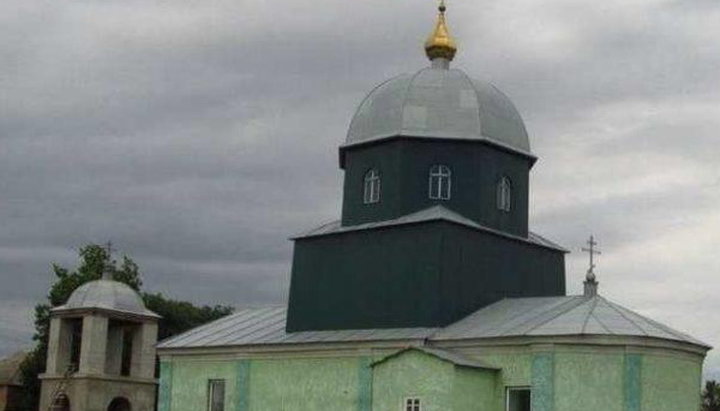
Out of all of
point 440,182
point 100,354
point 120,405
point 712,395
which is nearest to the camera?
point 440,182

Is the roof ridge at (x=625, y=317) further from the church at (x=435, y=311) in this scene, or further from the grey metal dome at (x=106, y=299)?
the grey metal dome at (x=106, y=299)

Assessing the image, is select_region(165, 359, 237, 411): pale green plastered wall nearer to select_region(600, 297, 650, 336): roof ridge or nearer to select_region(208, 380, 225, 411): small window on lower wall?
select_region(208, 380, 225, 411): small window on lower wall

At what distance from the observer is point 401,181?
94.9ft

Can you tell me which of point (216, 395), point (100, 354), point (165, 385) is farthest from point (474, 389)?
point (100, 354)

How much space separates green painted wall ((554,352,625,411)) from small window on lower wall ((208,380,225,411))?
32.1 ft

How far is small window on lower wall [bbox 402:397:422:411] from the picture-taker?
972 inches

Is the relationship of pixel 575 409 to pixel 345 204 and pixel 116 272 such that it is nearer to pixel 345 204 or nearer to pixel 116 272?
pixel 345 204

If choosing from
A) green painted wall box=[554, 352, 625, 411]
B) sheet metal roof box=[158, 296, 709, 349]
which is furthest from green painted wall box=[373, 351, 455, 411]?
green painted wall box=[554, 352, 625, 411]

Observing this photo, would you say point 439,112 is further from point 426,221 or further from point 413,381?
point 413,381

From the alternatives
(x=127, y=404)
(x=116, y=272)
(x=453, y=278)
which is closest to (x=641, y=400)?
(x=453, y=278)

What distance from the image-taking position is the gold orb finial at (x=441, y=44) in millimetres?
31297

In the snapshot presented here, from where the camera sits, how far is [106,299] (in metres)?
35.7

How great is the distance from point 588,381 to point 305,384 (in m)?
7.23

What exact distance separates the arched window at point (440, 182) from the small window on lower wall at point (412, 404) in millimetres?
5904
